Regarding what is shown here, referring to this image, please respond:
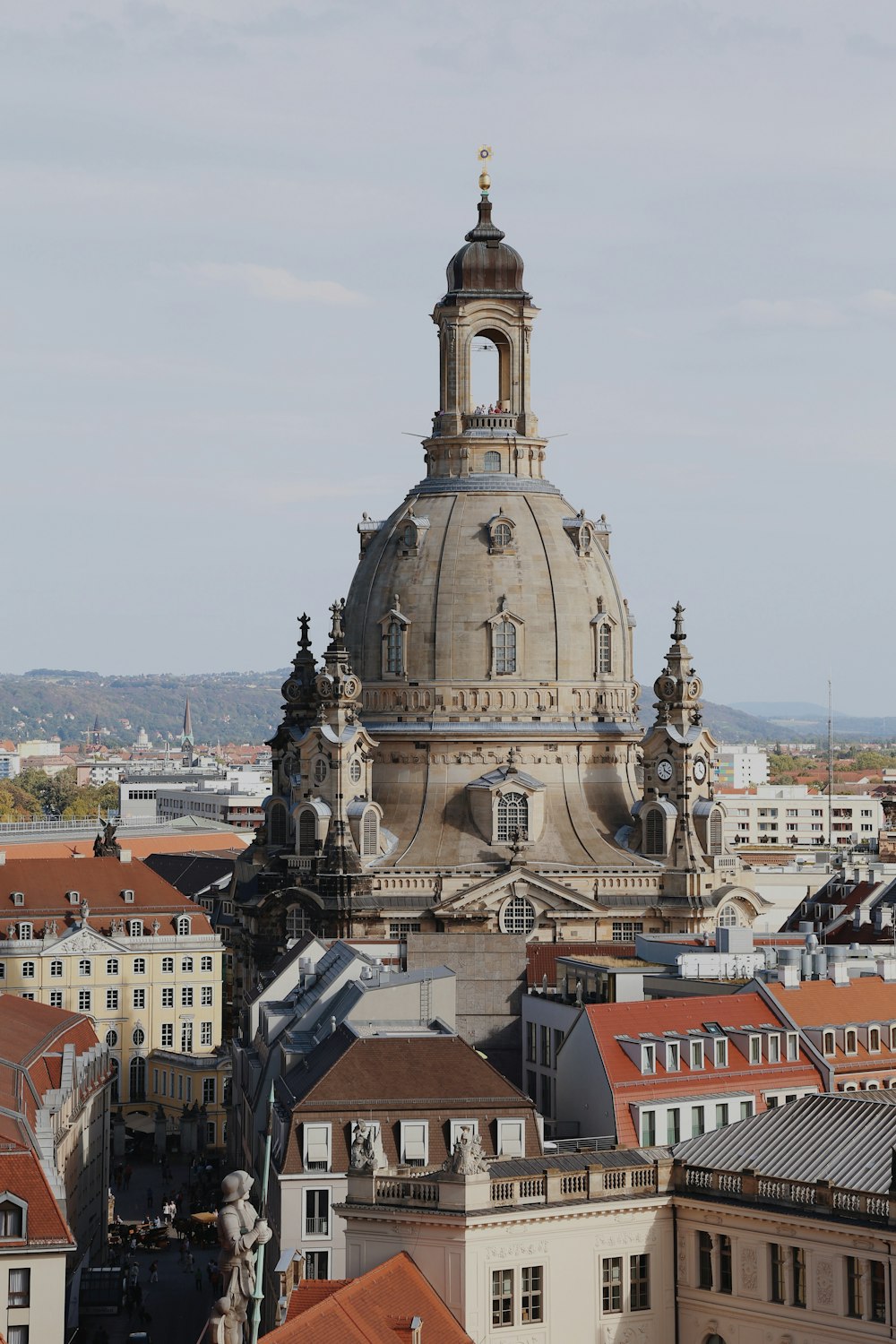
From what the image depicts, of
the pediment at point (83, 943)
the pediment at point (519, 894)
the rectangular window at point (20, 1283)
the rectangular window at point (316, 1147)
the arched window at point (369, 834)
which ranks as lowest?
the rectangular window at point (20, 1283)

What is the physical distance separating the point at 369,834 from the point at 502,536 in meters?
15.5

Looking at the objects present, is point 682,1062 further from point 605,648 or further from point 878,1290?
point 605,648

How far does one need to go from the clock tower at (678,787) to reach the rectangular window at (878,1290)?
71.8 m

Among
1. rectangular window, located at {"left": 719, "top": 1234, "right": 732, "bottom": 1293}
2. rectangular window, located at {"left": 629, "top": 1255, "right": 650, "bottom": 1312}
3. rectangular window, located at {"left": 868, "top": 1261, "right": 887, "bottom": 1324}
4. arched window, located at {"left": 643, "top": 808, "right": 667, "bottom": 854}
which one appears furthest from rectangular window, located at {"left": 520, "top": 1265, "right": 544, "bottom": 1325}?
arched window, located at {"left": 643, "top": 808, "right": 667, "bottom": 854}

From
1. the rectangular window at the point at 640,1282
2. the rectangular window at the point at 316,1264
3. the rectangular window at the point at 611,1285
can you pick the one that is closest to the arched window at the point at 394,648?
the rectangular window at the point at 316,1264

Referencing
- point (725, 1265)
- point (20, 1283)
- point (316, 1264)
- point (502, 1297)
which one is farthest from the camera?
point (316, 1264)

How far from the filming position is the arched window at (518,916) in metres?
140

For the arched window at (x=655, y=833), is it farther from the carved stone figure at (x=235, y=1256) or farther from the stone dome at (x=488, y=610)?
the carved stone figure at (x=235, y=1256)

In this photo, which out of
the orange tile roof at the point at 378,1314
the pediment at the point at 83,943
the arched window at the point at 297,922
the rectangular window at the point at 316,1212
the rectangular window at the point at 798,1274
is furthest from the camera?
the pediment at the point at 83,943

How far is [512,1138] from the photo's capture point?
8406 cm

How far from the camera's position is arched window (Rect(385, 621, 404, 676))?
14550 cm

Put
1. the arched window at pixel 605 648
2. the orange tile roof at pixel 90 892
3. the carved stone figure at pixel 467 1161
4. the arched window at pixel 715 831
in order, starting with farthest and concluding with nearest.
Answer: the orange tile roof at pixel 90 892 → the arched window at pixel 605 648 → the arched window at pixel 715 831 → the carved stone figure at pixel 467 1161

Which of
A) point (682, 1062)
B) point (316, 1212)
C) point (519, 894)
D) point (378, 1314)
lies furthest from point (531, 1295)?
point (519, 894)

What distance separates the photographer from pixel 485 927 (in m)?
139
